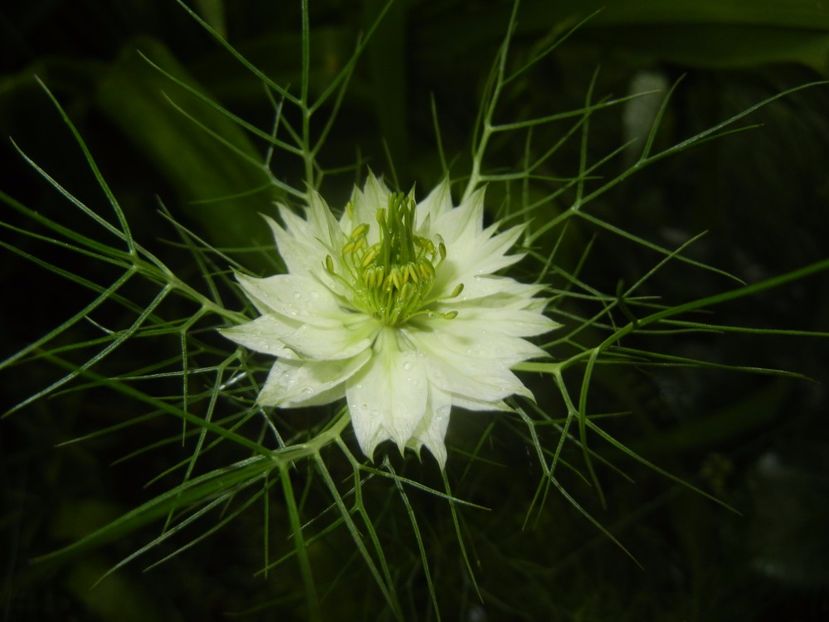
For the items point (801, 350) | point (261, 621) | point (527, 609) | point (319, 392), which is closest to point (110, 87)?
point (319, 392)

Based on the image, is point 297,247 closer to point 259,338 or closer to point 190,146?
point 259,338

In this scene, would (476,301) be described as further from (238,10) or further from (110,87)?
(238,10)

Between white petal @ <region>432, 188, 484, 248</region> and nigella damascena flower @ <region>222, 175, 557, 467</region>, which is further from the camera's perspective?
white petal @ <region>432, 188, 484, 248</region>

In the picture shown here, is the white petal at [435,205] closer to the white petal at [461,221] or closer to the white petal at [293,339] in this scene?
the white petal at [461,221]

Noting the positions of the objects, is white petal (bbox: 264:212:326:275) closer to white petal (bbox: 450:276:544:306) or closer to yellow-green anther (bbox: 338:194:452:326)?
yellow-green anther (bbox: 338:194:452:326)

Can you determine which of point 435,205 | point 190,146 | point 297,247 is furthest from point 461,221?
point 190,146

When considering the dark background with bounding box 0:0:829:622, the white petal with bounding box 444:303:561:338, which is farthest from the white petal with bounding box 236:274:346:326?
the dark background with bounding box 0:0:829:622

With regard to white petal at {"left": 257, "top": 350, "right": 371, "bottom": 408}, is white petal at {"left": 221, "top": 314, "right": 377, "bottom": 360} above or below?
above
